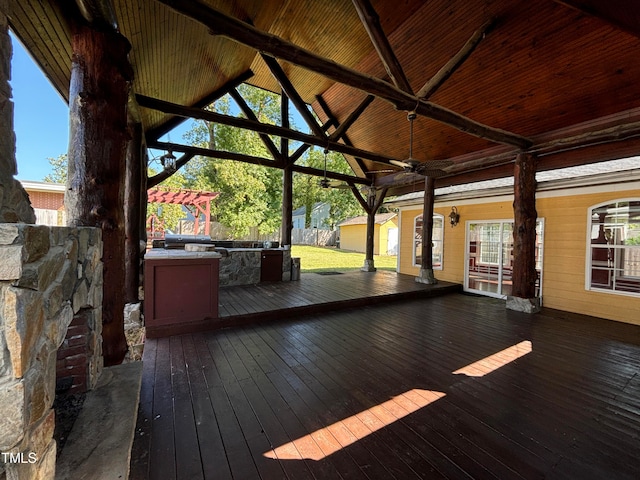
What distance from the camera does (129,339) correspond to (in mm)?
3086

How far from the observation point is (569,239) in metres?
5.57

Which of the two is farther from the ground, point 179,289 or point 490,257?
point 490,257

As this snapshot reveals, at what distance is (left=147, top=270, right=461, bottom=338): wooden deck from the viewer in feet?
13.4

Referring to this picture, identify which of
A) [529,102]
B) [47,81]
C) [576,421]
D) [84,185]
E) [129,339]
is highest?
[529,102]

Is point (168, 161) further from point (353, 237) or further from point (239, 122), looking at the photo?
point (353, 237)

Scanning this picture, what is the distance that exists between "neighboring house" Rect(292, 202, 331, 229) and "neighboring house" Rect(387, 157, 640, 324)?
19080 millimetres

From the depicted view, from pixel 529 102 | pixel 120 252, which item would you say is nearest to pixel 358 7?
pixel 529 102

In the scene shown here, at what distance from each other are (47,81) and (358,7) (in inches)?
143

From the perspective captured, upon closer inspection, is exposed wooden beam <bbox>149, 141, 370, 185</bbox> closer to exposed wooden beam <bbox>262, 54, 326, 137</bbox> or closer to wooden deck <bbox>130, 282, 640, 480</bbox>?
exposed wooden beam <bbox>262, 54, 326, 137</bbox>

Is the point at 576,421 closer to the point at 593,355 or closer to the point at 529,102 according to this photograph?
the point at 593,355

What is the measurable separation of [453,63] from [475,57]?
932 mm

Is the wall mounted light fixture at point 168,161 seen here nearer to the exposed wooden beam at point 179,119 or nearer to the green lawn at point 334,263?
the exposed wooden beam at point 179,119

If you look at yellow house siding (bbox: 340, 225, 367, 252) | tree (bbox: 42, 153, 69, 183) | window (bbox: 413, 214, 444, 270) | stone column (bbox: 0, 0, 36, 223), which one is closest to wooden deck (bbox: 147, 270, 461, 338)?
window (bbox: 413, 214, 444, 270)

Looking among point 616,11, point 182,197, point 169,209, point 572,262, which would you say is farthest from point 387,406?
point 169,209
